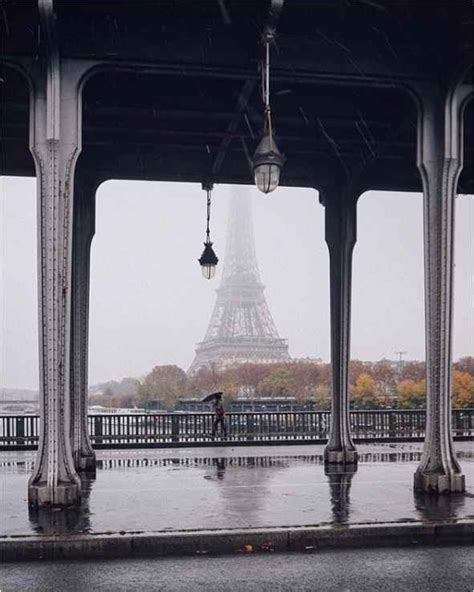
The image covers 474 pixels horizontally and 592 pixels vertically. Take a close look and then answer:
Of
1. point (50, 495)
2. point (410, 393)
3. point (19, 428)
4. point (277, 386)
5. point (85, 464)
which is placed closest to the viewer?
point (50, 495)

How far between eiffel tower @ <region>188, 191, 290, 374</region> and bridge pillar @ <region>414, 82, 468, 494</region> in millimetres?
113393

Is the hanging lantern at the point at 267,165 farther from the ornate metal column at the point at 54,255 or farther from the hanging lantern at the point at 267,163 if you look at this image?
the ornate metal column at the point at 54,255

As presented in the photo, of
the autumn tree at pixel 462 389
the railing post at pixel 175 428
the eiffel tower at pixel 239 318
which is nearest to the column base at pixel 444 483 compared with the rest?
the railing post at pixel 175 428

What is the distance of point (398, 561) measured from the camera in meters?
9.34

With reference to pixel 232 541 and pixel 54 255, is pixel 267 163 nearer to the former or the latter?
pixel 54 255

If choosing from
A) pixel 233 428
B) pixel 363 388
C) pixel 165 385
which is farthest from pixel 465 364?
pixel 233 428

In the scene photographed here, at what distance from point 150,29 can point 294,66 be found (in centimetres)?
236

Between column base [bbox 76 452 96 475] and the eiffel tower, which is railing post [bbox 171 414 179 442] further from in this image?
the eiffel tower

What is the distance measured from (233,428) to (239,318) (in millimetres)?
116847

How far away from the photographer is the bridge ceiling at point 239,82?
12.8m

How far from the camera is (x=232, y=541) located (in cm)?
1008

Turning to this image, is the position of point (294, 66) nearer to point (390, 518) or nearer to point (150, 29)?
point (150, 29)

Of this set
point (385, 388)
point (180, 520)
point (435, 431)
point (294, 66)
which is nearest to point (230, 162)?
point (294, 66)

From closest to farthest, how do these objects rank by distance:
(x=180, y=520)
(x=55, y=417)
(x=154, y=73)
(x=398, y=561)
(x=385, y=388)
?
(x=398, y=561)
(x=180, y=520)
(x=55, y=417)
(x=154, y=73)
(x=385, y=388)
